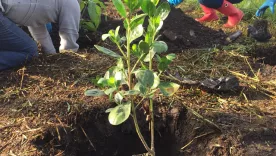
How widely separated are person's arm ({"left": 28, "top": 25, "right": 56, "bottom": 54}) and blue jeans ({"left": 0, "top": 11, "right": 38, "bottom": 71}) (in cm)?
12

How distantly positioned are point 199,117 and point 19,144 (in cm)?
86

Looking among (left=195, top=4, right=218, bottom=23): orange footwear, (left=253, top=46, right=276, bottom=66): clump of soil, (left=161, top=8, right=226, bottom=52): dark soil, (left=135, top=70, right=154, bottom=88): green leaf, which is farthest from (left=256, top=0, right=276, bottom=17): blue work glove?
(left=135, top=70, right=154, bottom=88): green leaf

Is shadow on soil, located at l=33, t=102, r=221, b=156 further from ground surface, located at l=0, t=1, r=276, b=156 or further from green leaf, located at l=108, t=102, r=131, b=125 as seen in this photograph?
green leaf, located at l=108, t=102, r=131, b=125

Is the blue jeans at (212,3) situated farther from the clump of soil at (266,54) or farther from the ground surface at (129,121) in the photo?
the ground surface at (129,121)

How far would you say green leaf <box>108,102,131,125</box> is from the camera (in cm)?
123

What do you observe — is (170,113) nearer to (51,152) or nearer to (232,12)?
(51,152)

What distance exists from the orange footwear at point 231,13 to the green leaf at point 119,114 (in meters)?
2.18

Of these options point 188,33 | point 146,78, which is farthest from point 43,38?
point 146,78

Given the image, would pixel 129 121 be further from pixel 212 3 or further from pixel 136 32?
pixel 212 3

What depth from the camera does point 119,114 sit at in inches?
49.2

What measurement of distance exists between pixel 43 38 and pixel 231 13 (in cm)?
170

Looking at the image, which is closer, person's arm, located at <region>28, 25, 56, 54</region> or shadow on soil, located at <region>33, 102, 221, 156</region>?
shadow on soil, located at <region>33, 102, 221, 156</region>

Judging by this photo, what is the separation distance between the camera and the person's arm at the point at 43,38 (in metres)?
2.51

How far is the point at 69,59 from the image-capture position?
2.40 m
